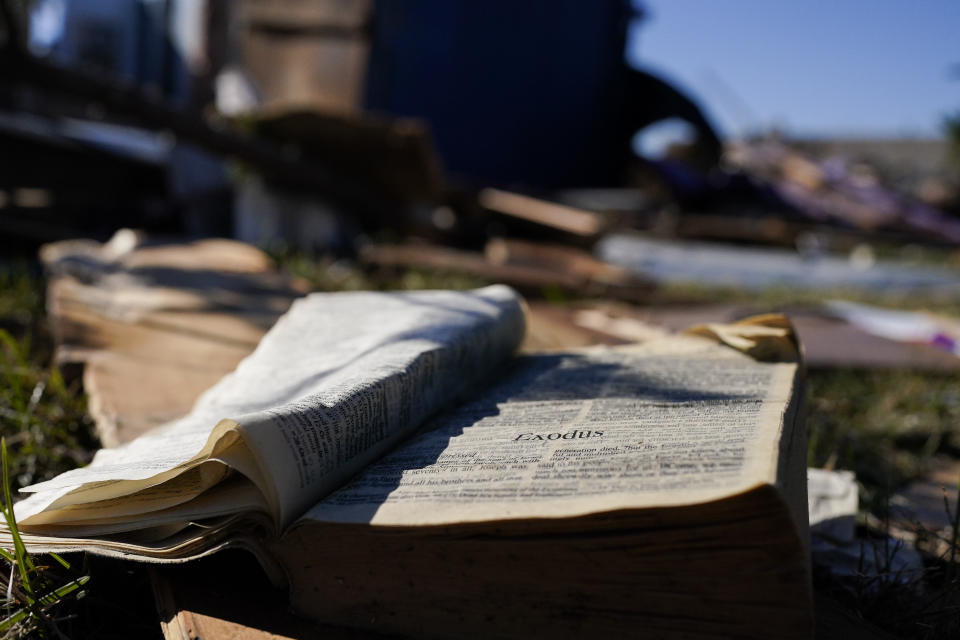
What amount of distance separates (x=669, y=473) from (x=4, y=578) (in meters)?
0.75

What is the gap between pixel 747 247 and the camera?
7445 millimetres

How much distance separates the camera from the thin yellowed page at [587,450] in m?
0.76

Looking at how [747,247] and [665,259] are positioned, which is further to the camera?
[747,247]

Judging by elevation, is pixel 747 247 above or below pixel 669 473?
below

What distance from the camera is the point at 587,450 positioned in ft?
2.93

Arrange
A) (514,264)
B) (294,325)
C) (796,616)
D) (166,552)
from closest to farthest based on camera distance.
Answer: (796,616)
(166,552)
(294,325)
(514,264)

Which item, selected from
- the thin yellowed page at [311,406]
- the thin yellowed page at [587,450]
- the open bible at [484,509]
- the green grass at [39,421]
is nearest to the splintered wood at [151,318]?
the green grass at [39,421]

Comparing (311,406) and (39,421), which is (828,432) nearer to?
(311,406)

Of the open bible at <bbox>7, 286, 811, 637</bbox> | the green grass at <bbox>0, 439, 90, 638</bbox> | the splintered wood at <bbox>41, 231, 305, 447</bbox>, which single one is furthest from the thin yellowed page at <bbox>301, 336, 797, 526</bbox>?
the splintered wood at <bbox>41, 231, 305, 447</bbox>

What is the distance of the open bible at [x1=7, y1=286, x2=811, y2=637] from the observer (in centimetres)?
73

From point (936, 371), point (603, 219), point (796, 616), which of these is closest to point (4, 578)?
point (796, 616)

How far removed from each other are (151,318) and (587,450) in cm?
153

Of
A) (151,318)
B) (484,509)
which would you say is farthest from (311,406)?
(151,318)

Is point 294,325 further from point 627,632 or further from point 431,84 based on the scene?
point 431,84
